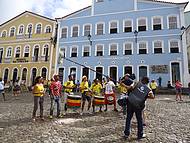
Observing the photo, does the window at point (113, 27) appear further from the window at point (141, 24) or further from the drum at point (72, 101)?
the drum at point (72, 101)

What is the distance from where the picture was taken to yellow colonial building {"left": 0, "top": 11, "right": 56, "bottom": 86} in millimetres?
33719

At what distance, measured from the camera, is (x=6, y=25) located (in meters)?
38.1

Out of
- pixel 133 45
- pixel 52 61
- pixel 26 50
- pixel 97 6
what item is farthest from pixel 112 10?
pixel 26 50

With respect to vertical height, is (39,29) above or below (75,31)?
above

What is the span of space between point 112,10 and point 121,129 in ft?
86.3

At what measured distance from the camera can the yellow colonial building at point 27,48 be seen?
111 ft

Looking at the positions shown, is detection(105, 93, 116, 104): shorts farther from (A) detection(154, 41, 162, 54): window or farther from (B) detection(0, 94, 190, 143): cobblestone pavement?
(A) detection(154, 41, 162, 54): window

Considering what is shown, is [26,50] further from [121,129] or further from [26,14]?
[121,129]

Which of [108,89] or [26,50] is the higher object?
[26,50]

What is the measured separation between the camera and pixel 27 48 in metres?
35.3

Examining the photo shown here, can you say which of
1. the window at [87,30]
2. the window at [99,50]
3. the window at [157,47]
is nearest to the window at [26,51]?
the window at [87,30]

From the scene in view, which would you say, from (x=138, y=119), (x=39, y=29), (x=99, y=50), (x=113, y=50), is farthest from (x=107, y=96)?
(x=39, y=29)

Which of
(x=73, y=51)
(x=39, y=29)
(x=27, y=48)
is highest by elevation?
(x=39, y=29)

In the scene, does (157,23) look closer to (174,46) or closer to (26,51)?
(174,46)
